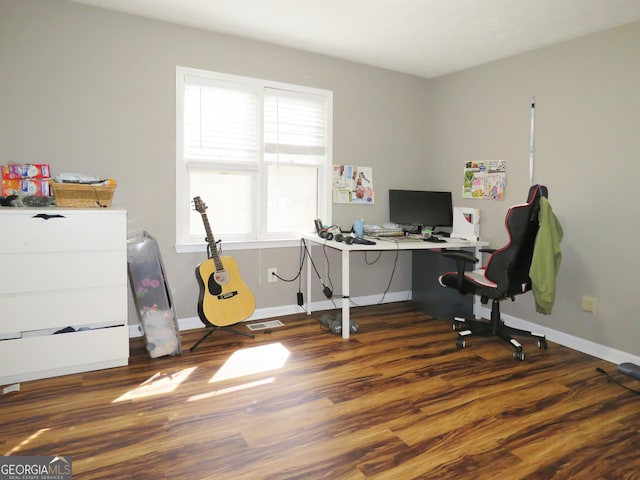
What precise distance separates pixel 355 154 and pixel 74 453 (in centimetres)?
329

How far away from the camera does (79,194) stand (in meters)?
2.65

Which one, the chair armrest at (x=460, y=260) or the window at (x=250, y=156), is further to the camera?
the window at (x=250, y=156)

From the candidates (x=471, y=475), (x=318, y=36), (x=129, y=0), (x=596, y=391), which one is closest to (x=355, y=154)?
(x=318, y=36)

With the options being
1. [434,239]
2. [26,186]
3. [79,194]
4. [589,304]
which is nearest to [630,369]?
[589,304]

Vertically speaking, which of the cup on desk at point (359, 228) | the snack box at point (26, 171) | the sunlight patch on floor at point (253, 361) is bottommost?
the sunlight patch on floor at point (253, 361)

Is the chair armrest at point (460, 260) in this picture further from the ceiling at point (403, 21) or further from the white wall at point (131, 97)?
the ceiling at point (403, 21)

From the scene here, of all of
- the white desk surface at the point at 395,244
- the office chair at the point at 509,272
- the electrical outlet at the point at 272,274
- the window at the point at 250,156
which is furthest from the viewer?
the electrical outlet at the point at 272,274

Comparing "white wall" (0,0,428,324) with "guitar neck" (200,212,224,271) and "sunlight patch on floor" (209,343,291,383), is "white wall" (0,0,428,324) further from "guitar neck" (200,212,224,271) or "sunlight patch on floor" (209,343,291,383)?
"sunlight patch on floor" (209,343,291,383)

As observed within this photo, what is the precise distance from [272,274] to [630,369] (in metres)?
2.77

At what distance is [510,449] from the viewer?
1.94 m

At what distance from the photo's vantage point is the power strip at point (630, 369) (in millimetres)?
2686

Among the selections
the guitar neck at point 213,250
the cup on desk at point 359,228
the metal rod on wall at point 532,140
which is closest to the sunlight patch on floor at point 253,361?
the guitar neck at point 213,250

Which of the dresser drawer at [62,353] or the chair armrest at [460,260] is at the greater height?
the chair armrest at [460,260]

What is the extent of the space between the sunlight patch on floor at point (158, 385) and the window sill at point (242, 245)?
3.52 feet
